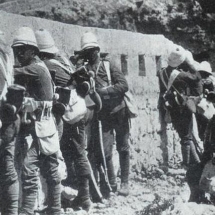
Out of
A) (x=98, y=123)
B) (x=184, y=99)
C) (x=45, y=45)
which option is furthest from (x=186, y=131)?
(x=45, y=45)

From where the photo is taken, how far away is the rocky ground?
5.71 metres

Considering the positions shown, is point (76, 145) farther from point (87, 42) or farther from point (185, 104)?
point (185, 104)

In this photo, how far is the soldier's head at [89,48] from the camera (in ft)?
19.7

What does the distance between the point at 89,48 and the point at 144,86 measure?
1.86 meters

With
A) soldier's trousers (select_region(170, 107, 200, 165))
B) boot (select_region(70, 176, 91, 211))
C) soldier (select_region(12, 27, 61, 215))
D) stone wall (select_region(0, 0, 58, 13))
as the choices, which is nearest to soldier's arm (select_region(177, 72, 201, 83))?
soldier's trousers (select_region(170, 107, 200, 165))

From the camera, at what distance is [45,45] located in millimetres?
5500

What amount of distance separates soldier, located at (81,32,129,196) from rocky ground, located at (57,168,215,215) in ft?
0.94

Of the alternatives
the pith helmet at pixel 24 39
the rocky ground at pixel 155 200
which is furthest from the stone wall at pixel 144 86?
the pith helmet at pixel 24 39

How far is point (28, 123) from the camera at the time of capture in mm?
4953

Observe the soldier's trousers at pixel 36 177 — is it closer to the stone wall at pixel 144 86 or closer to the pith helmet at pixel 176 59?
the stone wall at pixel 144 86

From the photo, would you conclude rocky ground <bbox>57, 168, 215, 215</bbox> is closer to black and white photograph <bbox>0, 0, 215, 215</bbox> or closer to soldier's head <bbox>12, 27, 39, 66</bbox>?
black and white photograph <bbox>0, 0, 215, 215</bbox>

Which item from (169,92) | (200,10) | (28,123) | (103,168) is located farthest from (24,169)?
(200,10)

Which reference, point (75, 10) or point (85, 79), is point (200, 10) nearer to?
point (75, 10)

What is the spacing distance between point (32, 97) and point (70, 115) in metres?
0.68
